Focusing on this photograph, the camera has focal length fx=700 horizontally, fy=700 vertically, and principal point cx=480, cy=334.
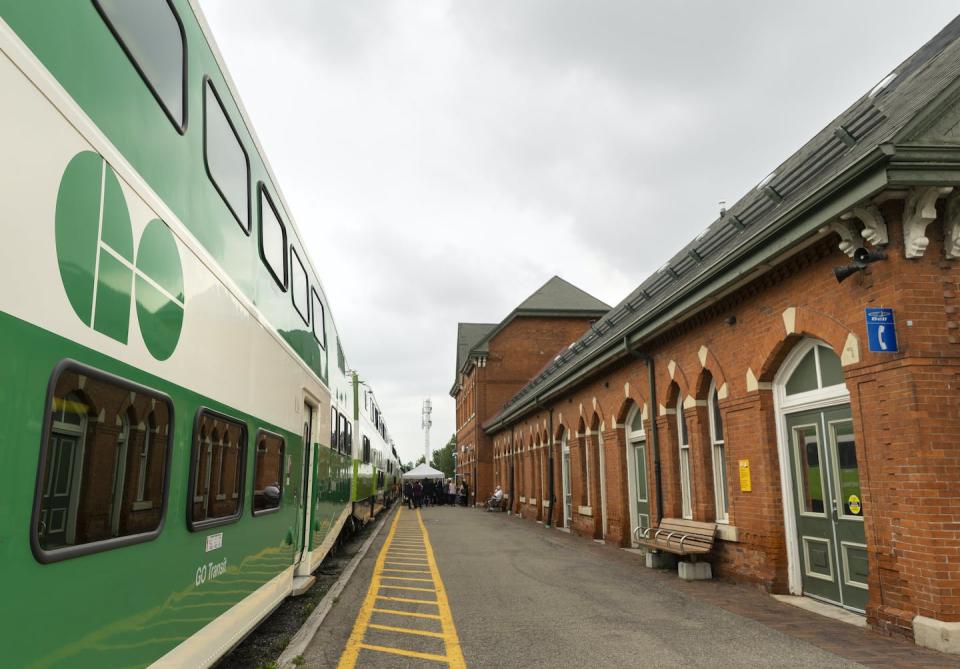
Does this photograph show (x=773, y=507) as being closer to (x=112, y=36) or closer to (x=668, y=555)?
(x=668, y=555)

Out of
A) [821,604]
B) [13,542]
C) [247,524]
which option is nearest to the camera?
[13,542]

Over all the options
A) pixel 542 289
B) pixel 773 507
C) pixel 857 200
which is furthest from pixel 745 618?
pixel 542 289

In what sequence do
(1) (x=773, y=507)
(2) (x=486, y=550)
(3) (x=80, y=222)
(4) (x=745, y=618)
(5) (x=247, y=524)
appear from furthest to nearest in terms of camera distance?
(2) (x=486, y=550) < (1) (x=773, y=507) < (4) (x=745, y=618) < (5) (x=247, y=524) < (3) (x=80, y=222)

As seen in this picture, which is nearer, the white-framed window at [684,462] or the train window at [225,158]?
the train window at [225,158]

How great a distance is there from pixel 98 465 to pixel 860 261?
6928 mm

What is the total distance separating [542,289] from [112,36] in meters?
41.9

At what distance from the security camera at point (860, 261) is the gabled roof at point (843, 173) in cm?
47

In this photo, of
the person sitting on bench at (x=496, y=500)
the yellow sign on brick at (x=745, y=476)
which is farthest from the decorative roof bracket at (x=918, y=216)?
the person sitting on bench at (x=496, y=500)

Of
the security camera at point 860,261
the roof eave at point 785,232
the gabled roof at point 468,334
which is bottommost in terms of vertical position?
the security camera at point 860,261

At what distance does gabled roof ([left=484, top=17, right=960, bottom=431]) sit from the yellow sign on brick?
7.85 ft

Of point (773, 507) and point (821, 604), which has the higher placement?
point (773, 507)

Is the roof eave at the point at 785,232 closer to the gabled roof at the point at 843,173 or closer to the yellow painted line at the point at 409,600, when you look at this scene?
the gabled roof at the point at 843,173

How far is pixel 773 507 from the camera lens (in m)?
9.18

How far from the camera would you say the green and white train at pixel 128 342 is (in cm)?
238
